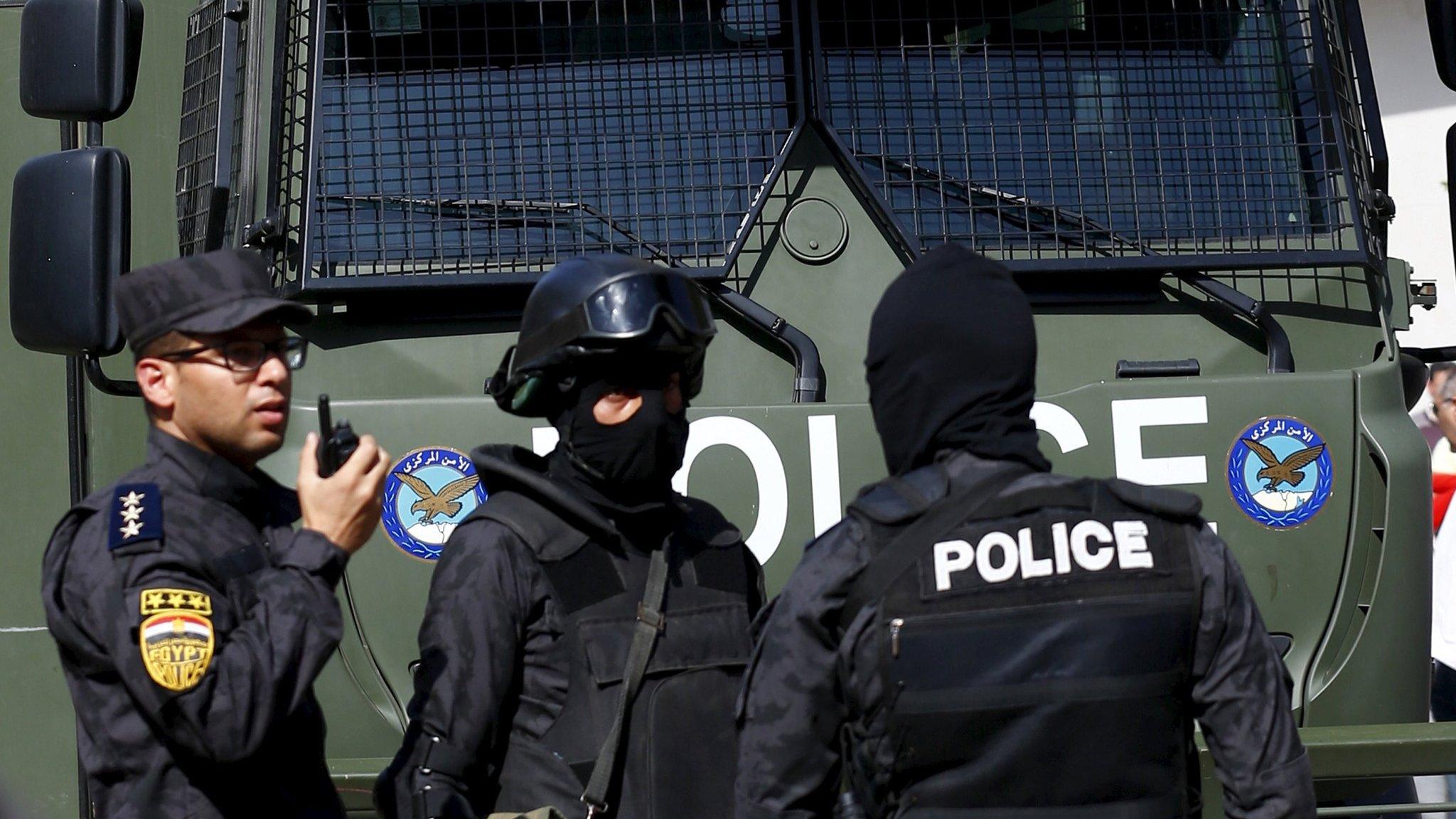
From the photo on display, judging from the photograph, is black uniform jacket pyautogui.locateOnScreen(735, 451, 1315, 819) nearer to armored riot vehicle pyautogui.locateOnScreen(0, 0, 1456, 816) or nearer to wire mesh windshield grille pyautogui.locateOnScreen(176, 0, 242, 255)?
armored riot vehicle pyautogui.locateOnScreen(0, 0, 1456, 816)

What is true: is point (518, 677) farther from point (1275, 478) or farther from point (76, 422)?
point (76, 422)

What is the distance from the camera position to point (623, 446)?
2385mm

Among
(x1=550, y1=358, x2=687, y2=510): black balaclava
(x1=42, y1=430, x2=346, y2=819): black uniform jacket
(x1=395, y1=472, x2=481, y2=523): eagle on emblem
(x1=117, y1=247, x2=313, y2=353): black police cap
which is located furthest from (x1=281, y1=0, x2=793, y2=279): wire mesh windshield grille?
(x1=42, y1=430, x2=346, y2=819): black uniform jacket

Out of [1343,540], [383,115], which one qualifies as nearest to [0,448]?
[383,115]

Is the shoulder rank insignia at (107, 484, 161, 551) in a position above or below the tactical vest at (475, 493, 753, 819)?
above

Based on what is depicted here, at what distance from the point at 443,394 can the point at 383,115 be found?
1.99 feet

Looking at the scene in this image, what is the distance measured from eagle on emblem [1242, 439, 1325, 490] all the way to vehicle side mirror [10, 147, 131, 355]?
2160 millimetres

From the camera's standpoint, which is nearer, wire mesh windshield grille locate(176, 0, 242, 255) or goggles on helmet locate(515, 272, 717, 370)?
goggles on helmet locate(515, 272, 717, 370)

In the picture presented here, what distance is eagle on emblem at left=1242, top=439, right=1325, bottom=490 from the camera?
3.23 m

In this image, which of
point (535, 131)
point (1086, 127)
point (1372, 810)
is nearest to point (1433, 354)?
point (1086, 127)

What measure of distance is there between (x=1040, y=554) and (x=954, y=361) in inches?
9.4

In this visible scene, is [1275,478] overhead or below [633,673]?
overhead

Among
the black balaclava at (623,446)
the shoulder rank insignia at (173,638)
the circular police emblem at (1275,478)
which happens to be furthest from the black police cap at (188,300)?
the circular police emblem at (1275,478)

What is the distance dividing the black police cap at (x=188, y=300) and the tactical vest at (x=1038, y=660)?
85 centimetres
